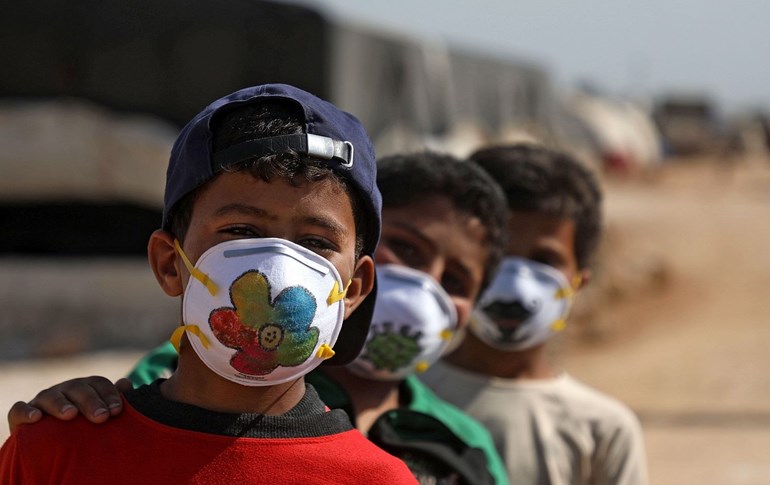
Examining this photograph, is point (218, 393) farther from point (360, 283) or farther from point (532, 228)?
point (532, 228)

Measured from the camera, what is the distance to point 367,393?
258 centimetres

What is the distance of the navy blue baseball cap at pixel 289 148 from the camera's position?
1755 millimetres

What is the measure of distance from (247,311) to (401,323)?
855mm

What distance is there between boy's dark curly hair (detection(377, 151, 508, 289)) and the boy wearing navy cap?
0.81 meters

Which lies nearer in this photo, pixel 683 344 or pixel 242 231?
pixel 242 231

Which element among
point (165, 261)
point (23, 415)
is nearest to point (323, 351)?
point (165, 261)

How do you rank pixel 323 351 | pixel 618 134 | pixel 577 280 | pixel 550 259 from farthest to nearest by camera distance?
1. pixel 618 134
2. pixel 577 280
3. pixel 550 259
4. pixel 323 351

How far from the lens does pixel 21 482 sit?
5.63 ft

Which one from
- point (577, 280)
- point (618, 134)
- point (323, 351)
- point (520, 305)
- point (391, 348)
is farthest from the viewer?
point (618, 134)

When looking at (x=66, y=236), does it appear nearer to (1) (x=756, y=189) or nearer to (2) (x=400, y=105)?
(2) (x=400, y=105)

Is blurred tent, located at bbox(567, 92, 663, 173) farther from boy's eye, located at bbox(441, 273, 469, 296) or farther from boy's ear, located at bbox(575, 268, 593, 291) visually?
boy's eye, located at bbox(441, 273, 469, 296)

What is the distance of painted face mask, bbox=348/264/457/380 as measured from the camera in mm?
2520

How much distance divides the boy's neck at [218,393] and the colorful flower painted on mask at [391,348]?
64cm

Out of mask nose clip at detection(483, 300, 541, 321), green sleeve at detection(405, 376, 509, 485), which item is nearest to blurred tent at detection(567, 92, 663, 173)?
mask nose clip at detection(483, 300, 541, 321)
